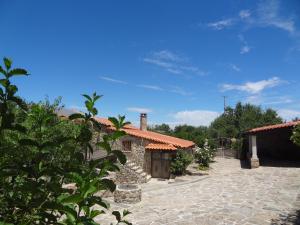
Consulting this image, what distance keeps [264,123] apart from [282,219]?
5613 centimetres

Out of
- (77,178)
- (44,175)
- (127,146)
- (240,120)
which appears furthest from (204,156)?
(240,120)

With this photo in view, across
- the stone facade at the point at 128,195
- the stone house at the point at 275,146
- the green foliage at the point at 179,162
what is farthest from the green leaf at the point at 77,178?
the stone house at the point at 275,146

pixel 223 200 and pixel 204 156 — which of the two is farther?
pixel 204 156

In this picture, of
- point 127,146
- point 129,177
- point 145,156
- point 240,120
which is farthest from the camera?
Answer: point 240,120

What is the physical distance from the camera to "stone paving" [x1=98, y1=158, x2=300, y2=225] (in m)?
12.8

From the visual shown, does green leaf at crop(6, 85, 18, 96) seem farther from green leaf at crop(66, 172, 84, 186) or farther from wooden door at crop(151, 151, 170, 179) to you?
wooden door at crop(151, 151, 170, 179)

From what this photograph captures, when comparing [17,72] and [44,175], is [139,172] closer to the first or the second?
[44,175]

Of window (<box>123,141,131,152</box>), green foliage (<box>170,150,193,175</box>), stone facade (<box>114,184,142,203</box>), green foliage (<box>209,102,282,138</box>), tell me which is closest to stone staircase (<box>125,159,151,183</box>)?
window (<box>123,141,131,152</box>)

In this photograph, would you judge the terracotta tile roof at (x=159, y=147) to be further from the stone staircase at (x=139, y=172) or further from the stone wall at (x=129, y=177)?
the stone wall at (x=129, y=177)

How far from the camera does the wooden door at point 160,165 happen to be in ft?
75.6

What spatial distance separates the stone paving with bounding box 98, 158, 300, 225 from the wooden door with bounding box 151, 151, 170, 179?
3.03 feet

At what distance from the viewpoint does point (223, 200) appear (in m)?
16.0

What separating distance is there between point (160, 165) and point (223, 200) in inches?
314

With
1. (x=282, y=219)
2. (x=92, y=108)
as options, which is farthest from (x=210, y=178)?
(x=92, y=108)
